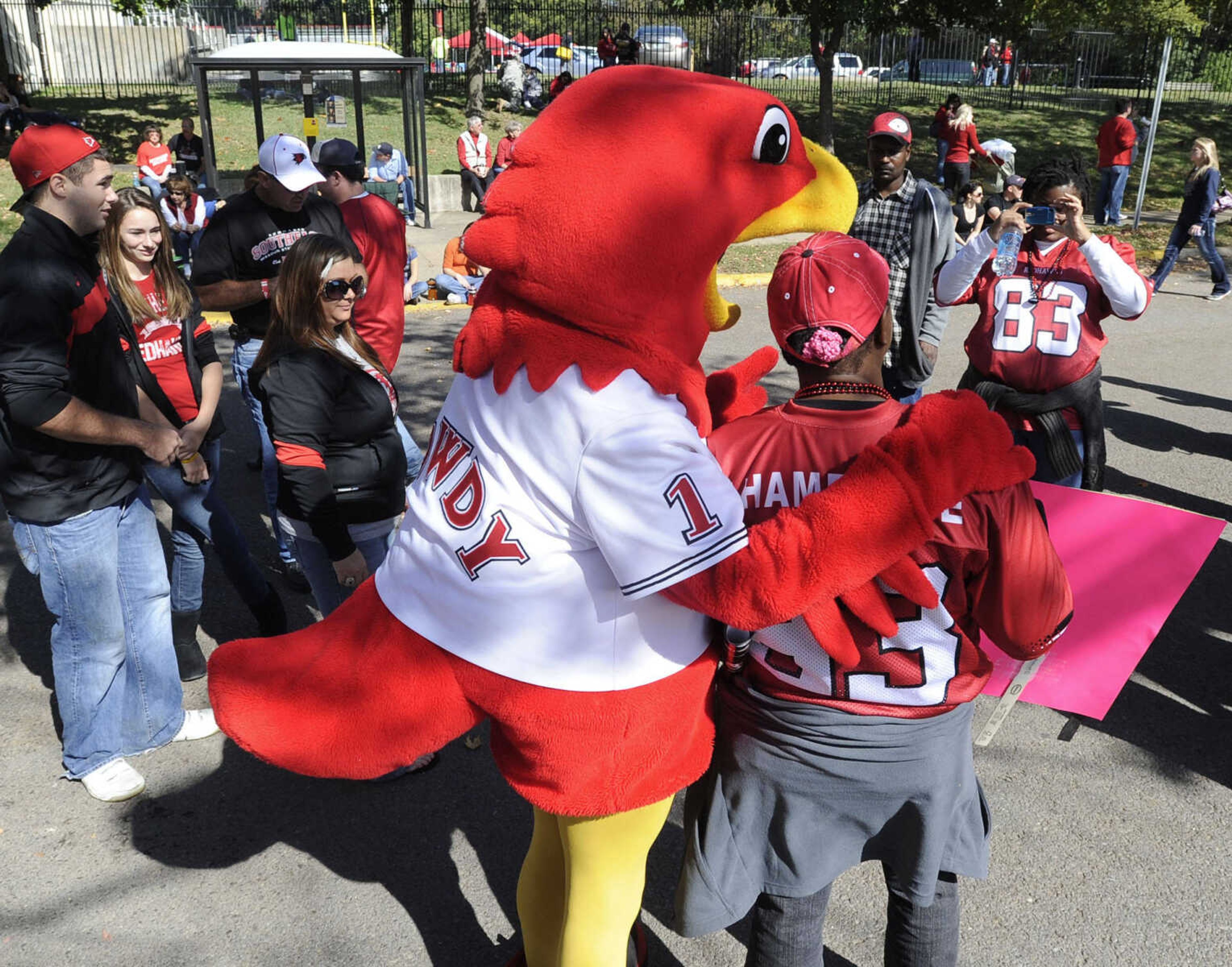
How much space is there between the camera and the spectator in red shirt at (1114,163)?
1574 cm

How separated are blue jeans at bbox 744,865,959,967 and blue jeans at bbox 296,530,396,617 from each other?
180 cm

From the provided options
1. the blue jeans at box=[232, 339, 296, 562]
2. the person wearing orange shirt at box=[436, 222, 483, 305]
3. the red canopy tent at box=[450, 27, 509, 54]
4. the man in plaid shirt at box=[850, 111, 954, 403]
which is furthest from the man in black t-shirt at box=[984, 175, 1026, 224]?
the red canopy tent at box=[450, 27, 509, 54]

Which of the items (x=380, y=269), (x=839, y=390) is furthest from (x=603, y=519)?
(x=380, y=269)

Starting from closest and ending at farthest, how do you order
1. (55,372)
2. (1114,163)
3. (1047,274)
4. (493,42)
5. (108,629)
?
(55,372) → (108,629) → (1047,274) → (1114,163) → (493,42)

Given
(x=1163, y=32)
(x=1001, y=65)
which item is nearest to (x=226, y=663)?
(x=1163, y=32)

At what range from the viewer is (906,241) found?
16.5 ft

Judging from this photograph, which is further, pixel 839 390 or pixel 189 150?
pixel 189 150

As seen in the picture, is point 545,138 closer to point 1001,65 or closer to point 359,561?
point 359,561

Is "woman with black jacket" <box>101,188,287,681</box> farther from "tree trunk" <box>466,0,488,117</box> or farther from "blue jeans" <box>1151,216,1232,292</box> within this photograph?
"tree trunk" <box>466,0,488,117</box>

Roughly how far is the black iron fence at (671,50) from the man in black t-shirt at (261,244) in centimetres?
1936

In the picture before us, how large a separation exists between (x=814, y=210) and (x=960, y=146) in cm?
1705

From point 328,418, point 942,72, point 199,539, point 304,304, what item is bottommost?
point 199,539

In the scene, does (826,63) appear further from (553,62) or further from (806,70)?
(553,62)

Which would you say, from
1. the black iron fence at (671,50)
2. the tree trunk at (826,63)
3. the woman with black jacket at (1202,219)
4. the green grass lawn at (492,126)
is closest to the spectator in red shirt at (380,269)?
the woman with black jacket at (1202,219)
